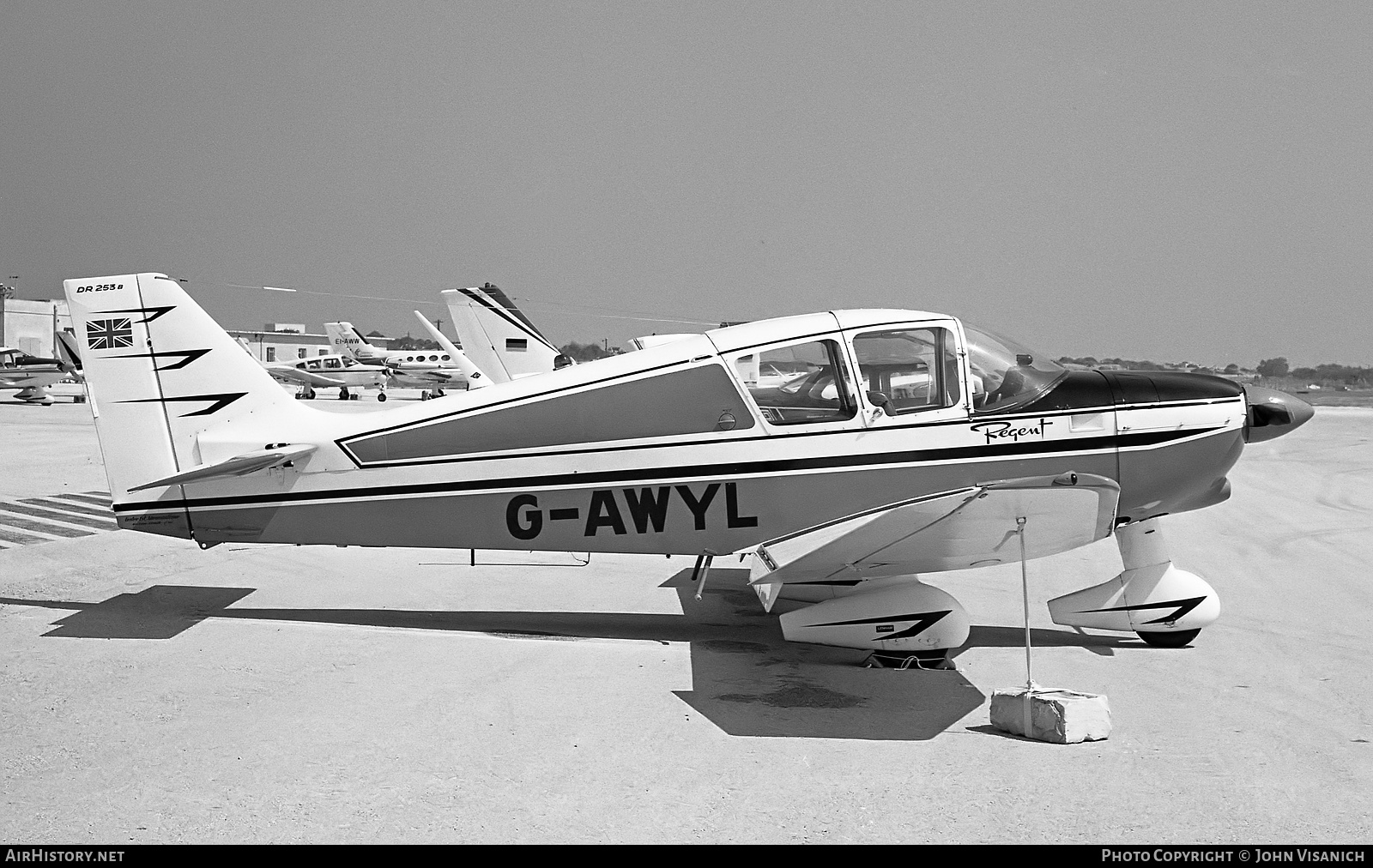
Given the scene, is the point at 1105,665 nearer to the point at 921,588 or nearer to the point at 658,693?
the point at 921,588

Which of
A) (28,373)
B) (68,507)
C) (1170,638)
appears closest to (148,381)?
(68,507)

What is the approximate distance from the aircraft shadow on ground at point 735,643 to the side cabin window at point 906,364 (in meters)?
1.79

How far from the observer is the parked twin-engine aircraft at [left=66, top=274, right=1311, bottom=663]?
6.66 metres

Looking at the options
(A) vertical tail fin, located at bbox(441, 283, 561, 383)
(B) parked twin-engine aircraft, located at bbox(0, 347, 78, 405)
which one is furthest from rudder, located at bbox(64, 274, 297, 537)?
(B) parked twin-engine aircraft, located at bbox(0, 347, 78, 405)

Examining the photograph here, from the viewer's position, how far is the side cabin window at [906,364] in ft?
22.1

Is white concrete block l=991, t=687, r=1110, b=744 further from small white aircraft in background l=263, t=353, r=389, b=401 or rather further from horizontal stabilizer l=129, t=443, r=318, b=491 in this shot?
small white aircraft in background l=263, t=353, r=389, b=401

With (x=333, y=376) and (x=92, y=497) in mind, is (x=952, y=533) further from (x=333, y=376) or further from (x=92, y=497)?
(x=333, y=376)

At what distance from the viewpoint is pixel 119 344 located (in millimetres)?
7418

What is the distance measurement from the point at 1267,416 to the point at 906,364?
8.09ft

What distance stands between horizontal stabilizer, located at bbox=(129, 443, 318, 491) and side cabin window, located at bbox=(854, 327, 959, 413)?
150 inches

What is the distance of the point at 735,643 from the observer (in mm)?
7328

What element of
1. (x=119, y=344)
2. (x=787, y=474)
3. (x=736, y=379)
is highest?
(x=119, y=344)

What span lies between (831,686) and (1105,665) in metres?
1.88
